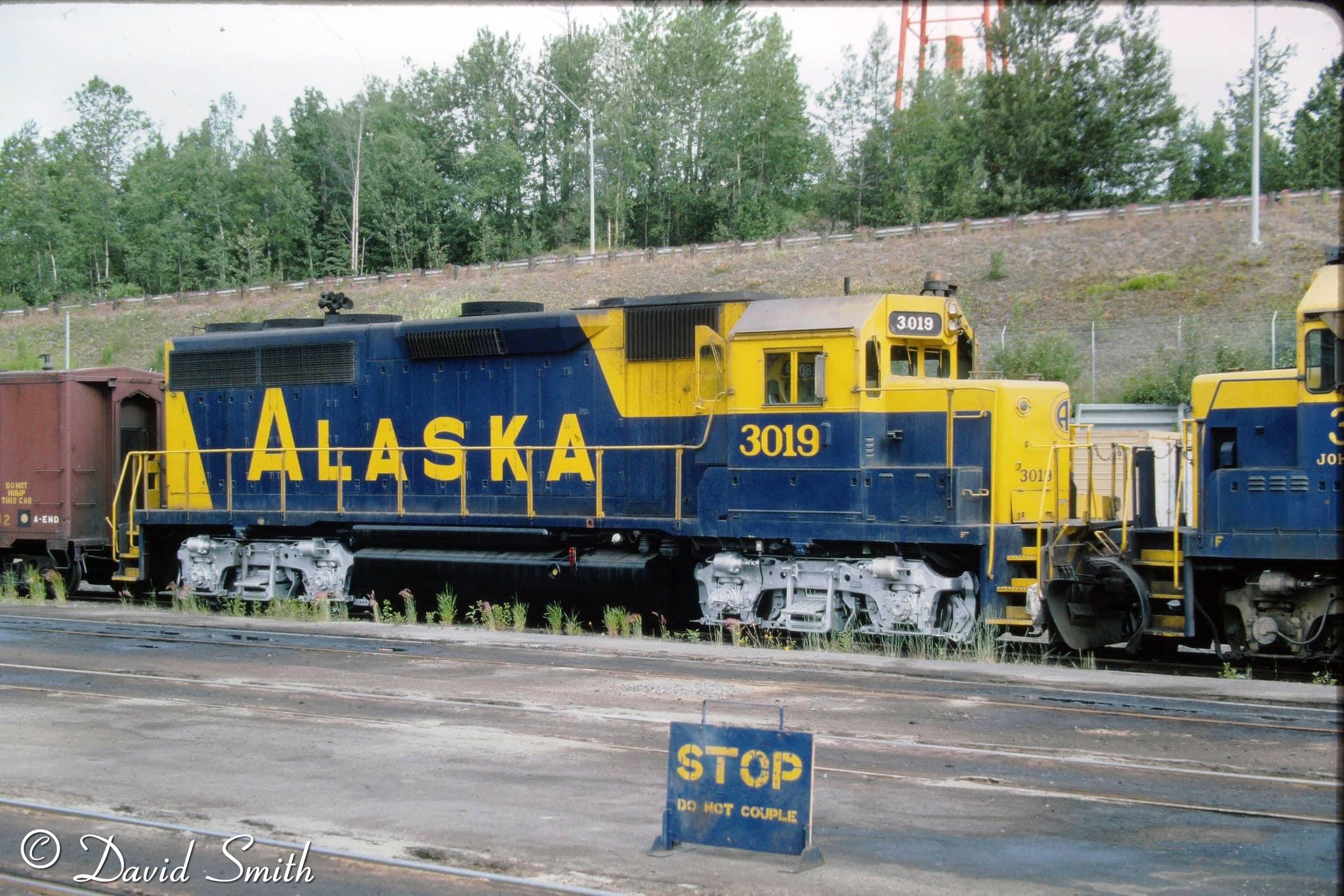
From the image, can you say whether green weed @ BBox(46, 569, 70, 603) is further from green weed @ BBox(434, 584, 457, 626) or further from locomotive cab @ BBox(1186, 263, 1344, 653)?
locomotive cab @ BBox(1186, 263, 1344, 653)

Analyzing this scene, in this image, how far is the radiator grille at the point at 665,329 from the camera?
14.3 m

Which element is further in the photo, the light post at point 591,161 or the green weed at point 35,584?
the light post at point 591,161

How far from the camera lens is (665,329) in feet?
47.6

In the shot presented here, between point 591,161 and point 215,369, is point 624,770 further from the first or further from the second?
point 591,161

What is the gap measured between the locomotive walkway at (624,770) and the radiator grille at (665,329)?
3.65m

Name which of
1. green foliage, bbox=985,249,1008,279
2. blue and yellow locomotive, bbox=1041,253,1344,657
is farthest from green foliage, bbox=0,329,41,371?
blue and yellow locomotive, bbox=1041,253,1344,657

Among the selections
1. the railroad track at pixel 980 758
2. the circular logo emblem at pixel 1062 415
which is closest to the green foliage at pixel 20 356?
the railroad track at pixel 980 758

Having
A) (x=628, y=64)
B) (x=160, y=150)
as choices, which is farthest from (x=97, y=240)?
(x=628, y=64)

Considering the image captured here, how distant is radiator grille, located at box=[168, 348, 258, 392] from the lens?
58.3ft

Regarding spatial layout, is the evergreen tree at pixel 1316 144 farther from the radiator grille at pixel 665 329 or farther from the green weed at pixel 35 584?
the green weed at pixel 35 584

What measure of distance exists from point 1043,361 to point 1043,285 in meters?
10.9

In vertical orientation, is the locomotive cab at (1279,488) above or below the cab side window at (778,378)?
below

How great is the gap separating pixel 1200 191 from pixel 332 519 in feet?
168

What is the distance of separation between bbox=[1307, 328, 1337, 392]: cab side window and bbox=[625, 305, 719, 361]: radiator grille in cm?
598
